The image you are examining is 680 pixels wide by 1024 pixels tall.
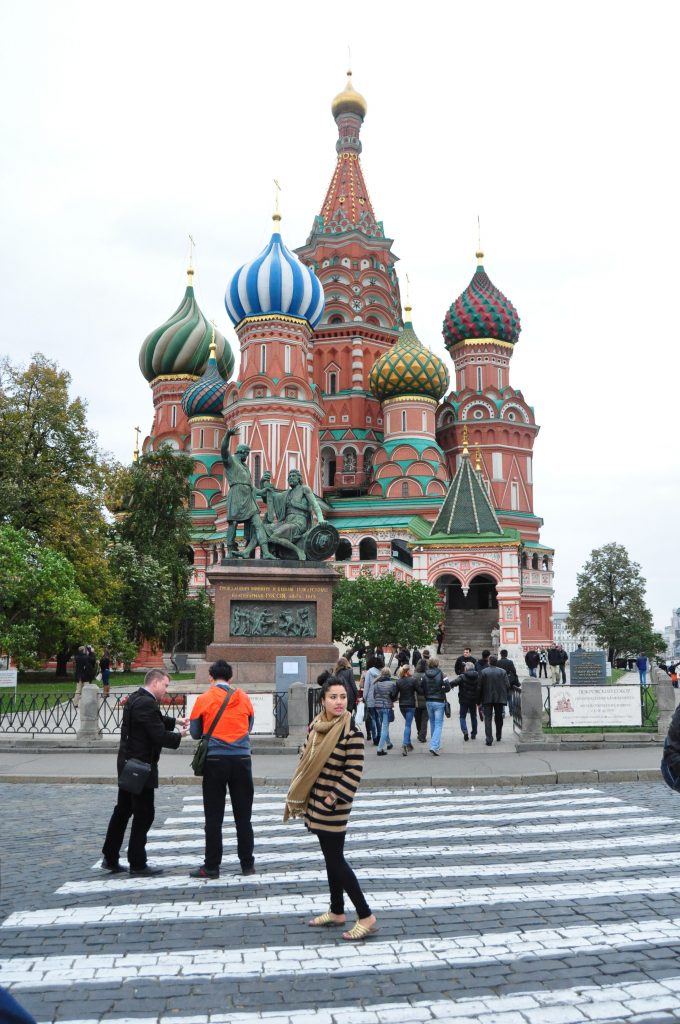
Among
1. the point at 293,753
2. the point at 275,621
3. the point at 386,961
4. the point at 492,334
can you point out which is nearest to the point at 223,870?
the point at 386,961

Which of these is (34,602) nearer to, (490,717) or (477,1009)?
(490,717)

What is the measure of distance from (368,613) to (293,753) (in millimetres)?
20354

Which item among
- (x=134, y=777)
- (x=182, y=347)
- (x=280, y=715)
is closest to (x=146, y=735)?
(x=134, y=777)

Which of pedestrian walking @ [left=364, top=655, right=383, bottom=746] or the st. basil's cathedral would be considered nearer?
pedestrian walking @ [left=364, top=655, right=383, bottom=746]

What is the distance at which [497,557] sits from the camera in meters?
43.2

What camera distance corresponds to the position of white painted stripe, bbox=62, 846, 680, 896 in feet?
22.3

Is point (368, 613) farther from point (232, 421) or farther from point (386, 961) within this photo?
point (386, 961)

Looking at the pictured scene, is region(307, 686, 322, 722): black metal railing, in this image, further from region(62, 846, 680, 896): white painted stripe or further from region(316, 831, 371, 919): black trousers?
region(316, 831, 371, 919): black trousers

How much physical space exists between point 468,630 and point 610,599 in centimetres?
2178

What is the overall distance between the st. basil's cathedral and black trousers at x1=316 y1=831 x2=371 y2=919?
118 feet

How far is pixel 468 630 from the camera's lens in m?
46.5

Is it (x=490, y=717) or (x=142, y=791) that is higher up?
(x=142, y=791)

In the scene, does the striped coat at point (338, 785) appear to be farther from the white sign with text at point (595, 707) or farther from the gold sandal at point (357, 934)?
the white sign with text at point (595, 707)

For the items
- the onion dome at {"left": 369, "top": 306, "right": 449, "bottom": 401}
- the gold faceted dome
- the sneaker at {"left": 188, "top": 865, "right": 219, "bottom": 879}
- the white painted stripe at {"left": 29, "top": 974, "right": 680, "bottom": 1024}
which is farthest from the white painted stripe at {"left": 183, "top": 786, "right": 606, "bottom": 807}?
the gold faceted dome
